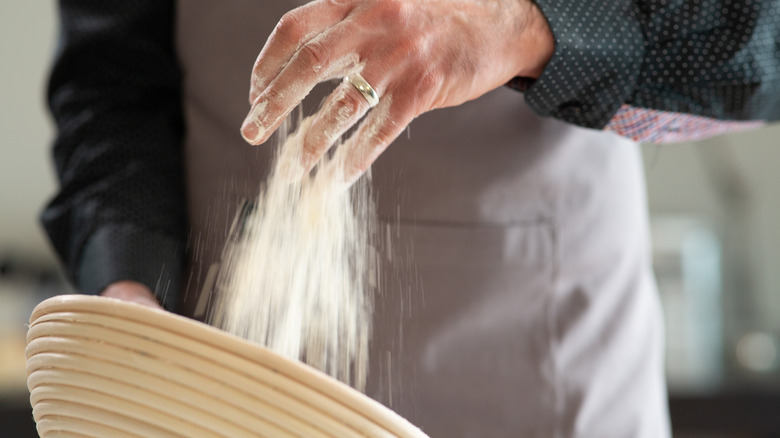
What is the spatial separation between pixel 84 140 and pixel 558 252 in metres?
0.58

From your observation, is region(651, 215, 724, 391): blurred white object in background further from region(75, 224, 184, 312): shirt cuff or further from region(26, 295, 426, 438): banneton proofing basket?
region(26, 295, 426, 438): banneton proofing basket

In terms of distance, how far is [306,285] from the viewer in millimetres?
706

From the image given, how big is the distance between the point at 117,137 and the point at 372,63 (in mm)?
508

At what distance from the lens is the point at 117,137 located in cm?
96

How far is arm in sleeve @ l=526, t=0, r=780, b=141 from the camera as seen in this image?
0.69m

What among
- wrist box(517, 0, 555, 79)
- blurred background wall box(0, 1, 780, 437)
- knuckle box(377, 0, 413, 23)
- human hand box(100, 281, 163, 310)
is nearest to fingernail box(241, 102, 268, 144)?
knuckle box(377, 0, 413, 23)

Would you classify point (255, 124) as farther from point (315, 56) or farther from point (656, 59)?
point (656, 59)

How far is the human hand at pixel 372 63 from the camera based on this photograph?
21.6 inches

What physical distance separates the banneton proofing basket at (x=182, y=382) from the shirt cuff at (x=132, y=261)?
421 mm

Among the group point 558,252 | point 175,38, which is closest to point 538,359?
point 558,252

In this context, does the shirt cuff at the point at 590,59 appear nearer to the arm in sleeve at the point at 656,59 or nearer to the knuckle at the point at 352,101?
the arm in sleeve at the point at 656,59

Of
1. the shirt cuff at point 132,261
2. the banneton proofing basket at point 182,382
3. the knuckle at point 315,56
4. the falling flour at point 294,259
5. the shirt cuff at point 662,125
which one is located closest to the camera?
the banneton proofing basket at point 182,382

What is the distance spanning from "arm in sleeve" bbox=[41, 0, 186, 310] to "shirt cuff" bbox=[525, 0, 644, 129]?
1.50ft

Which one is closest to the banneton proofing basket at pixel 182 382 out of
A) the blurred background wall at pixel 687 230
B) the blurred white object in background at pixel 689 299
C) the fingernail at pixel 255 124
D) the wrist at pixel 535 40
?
the fingernail at pixel 255 124
